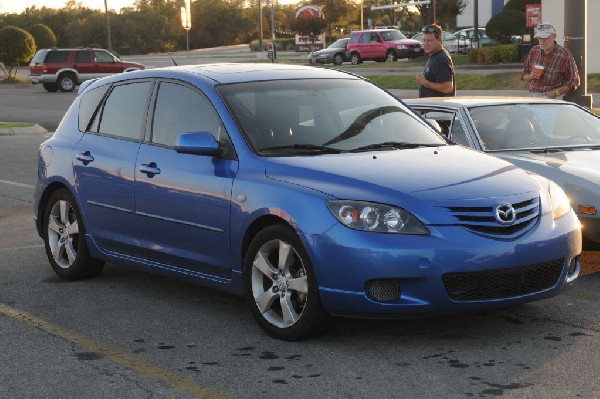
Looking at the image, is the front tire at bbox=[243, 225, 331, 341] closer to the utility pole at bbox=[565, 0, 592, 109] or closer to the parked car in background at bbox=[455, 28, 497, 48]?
the utility pole at bbox=[565, 0, 592, 109]

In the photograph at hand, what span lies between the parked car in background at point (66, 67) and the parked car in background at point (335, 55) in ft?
45.7

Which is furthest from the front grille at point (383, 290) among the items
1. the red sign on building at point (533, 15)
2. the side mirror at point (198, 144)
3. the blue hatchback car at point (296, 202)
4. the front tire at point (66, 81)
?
the front tire at point (66, 81)

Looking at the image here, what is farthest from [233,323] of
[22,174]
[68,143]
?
[22,174]

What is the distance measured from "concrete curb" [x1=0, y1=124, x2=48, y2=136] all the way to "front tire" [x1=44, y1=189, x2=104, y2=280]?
17.2 m

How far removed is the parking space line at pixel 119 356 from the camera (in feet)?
17.9

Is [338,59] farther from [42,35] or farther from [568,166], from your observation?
[568,166]

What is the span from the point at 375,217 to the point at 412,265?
336mm

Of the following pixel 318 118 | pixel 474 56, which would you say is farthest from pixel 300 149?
pixel 474 56

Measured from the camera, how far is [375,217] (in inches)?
239

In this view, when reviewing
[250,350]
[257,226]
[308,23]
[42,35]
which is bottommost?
[250,350]

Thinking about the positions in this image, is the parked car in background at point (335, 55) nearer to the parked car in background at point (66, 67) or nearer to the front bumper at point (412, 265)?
the parked car in background at point (66, 67)

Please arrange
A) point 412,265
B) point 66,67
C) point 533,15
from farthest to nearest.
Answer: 1. point 66,67
2. point 533,15
3. point 412,265

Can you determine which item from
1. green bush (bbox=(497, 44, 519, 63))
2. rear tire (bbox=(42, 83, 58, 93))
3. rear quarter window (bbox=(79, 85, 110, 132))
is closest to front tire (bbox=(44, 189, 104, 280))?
rear quarter window (bbox=(79, 85, 110, 132))

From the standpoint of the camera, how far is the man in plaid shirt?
12.5m
